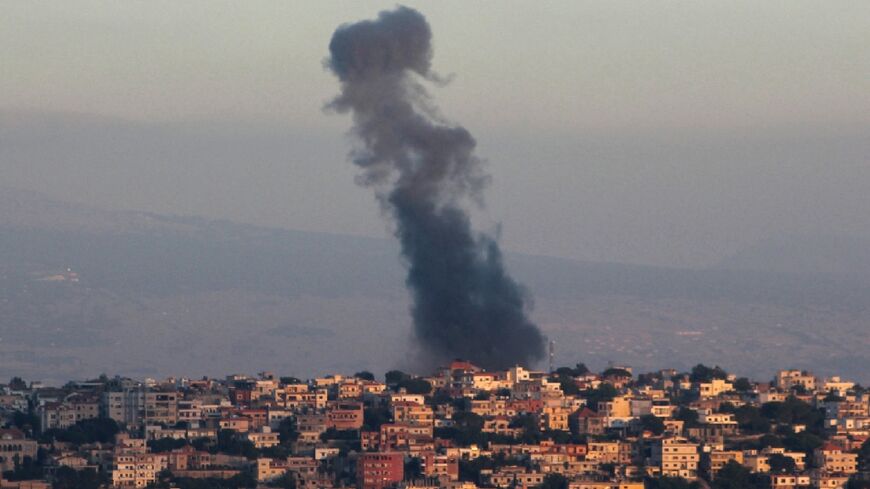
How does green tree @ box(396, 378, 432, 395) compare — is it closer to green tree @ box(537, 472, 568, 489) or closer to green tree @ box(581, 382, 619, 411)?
green tree @ box(581, 382, 619, 411)

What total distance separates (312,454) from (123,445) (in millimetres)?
5601

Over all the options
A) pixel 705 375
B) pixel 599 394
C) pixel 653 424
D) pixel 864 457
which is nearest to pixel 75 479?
pixel 653 424

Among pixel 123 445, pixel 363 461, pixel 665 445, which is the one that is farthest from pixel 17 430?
pixel 665 445

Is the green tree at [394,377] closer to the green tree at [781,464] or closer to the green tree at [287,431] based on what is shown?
the green tree at [287,431]

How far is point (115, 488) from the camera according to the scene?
97500 millimetres

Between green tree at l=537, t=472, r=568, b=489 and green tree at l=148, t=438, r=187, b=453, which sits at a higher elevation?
green tree at l=148, t=438, r=187, b=453

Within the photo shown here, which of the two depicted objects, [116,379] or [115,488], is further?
[116,379]

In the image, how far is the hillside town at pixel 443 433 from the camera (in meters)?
98.6

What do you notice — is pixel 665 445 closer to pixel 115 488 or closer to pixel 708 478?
pixel 708 478

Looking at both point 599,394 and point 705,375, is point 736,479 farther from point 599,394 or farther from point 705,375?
point 705,375

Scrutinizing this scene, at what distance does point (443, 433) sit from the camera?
347ft

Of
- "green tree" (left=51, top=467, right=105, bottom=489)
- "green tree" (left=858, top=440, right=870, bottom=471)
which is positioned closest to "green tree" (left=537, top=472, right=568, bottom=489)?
"green tree" (left=858, top=440, right=870, bottom=471)

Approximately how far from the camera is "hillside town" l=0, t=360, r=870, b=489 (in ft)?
324

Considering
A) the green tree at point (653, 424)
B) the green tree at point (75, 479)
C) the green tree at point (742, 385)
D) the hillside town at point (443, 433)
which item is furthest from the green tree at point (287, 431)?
the green tree at point (742, 385)
